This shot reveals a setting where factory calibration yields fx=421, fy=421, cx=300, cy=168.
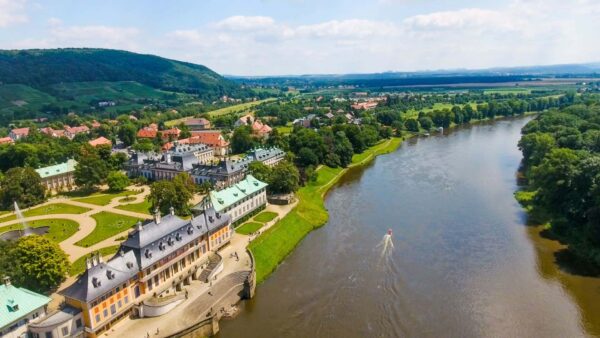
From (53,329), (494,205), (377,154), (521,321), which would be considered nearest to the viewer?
(53,329)

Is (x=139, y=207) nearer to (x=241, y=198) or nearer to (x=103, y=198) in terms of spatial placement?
(x=103, y=198)

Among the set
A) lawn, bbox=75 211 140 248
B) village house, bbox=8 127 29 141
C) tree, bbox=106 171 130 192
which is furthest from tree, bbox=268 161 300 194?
village house, bbox=8 127 29 141

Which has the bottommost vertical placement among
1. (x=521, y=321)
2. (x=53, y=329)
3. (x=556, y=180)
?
(x=521, y=321)

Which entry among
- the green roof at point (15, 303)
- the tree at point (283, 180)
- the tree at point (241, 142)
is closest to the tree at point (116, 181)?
the tree at point (283, 180)

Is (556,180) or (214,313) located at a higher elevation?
(556,180)

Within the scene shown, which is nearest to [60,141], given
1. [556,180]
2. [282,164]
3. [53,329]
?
[282,164]

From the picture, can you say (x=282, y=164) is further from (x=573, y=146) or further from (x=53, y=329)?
(x=573, y=146)

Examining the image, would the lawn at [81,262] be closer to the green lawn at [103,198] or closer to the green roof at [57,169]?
the green lawn at [103,198]

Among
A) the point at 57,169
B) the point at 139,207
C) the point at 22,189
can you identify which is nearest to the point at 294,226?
the point at 139,207
